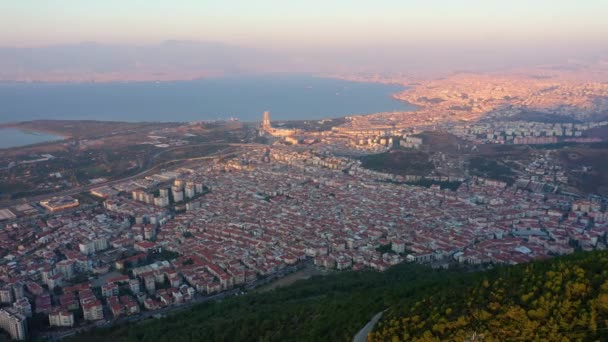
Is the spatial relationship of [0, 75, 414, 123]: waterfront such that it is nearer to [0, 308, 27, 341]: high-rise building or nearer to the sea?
the sea

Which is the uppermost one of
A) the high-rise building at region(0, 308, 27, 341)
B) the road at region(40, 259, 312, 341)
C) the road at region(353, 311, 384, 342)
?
the road at region(353, 311, 384, 342)

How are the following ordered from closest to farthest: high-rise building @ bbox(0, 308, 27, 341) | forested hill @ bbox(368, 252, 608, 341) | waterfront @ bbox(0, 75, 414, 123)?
forested hill @ bbox(368, 252, 608, 341) < high-rise building @ bbox(0, 308, 27, 341) < waterfront @ bbox(0, 75, 414, 123)

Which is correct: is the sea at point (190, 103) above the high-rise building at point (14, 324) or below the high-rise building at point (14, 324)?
above

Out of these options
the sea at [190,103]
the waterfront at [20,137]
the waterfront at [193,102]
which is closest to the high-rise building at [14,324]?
the waterfront at [20,137]

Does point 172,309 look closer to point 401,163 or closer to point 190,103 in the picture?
point 401,163

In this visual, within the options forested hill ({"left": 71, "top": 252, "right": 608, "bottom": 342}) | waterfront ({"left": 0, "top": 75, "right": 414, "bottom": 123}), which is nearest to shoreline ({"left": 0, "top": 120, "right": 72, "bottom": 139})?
waterfront ({"left": 0, "top": 75, "right": 414, "bottom": 123})

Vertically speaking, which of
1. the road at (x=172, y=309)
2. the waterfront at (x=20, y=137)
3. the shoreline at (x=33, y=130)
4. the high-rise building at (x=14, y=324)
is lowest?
the road at (x=172, y=309)

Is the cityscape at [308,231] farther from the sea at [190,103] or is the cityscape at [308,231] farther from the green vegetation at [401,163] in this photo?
the sea at [190,103]

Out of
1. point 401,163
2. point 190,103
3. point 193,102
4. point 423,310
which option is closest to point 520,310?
point 423,310
